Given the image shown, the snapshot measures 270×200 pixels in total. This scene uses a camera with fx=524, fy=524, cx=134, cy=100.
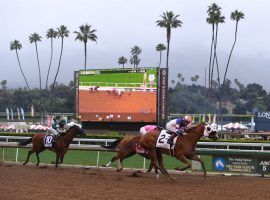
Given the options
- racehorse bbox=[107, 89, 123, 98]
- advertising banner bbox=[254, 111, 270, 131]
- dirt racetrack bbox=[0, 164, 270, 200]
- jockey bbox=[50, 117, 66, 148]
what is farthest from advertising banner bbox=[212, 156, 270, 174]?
advertising banner bbox=[254, 111, 270, 131]

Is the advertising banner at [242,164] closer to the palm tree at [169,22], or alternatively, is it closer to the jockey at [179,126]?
the jockey at [179,126]

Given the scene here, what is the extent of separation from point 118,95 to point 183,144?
19486 millimetres

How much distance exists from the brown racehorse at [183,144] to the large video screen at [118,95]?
17.6 meters

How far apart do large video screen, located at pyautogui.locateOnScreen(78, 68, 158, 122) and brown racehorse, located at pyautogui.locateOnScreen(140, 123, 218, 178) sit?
1764cm

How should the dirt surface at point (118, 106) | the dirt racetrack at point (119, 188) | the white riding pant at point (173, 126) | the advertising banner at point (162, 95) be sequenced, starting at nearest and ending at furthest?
the dirt racetrack at point (119, 188)
the white riding pant at point (173, 126)
the advertising banner at point (162, 95)
the dirt surface at point (118, 106)

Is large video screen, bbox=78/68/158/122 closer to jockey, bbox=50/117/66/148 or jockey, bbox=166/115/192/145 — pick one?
jockey, bbox=50/117/66/148

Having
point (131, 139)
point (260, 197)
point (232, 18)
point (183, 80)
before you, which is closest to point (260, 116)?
point (232, 18)

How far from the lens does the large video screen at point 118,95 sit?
98.6 feet

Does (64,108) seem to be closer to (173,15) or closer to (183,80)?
(173,15)

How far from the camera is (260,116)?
40375 mm

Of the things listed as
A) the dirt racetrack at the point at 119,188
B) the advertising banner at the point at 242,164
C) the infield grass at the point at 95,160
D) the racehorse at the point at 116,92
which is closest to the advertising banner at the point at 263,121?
the racehorse at the point at 116,92

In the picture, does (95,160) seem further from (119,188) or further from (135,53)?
(135,53)

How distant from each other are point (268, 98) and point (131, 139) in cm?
11875

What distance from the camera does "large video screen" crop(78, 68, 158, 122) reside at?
1183 inches
